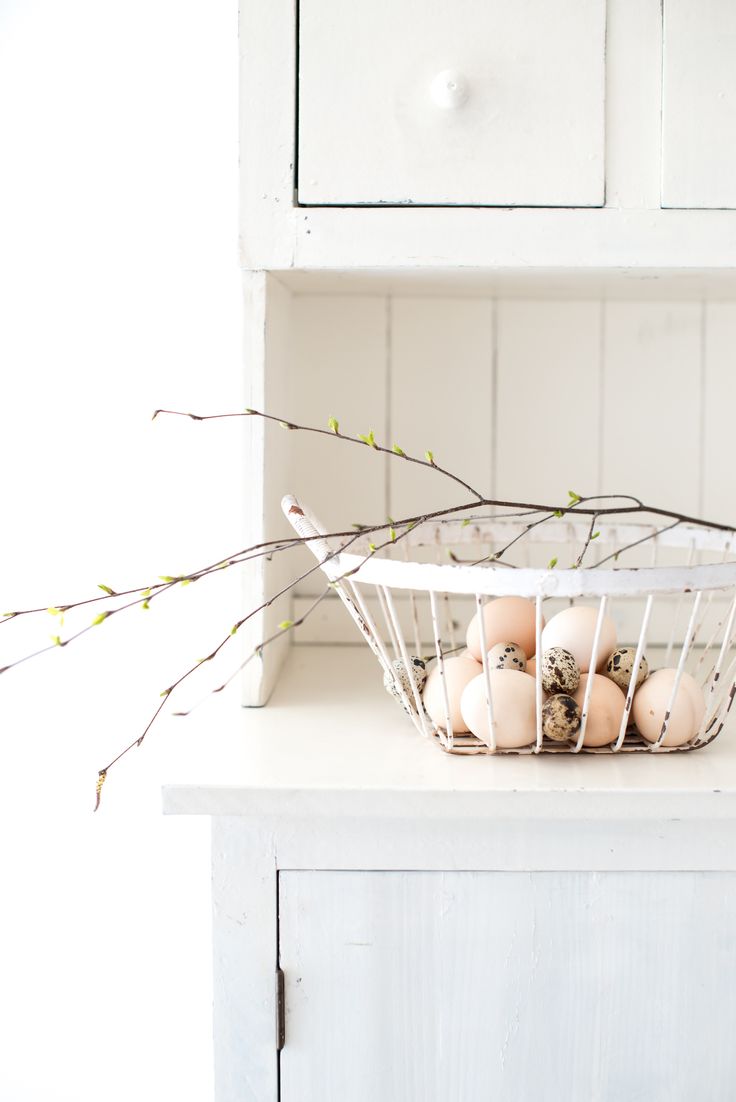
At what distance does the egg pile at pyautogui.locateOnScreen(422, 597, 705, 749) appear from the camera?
0.74m

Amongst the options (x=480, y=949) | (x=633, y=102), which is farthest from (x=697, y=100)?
(x=480, y=949)

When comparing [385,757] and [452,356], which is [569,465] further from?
[385,757]

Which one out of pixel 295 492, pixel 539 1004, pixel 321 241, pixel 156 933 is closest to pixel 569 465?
pixel 295 492

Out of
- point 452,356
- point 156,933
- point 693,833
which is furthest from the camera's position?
point 156,933

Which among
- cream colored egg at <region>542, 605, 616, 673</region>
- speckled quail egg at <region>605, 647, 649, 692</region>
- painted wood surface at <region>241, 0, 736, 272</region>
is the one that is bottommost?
speckled quail egg at <region>605, 647, 649, 692</region>

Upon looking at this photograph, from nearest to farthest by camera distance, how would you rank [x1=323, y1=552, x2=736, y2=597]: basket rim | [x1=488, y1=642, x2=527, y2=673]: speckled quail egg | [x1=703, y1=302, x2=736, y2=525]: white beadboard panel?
1. [x1=323, y1=552, x2=736, y2=597]: basket rim
2. [x1=488, y1=642, x2=527, y2=673]: speckled quail egg
3. [x1=703, y1=302, x2=736, y2=525]: white beadboard panel

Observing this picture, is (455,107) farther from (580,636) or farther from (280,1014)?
(280,1014)

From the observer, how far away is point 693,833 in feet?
2.36

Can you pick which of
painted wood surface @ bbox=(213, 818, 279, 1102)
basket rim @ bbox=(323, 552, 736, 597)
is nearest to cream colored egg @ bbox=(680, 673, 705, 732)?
basket rim @ bbox=(323, 552, 736, 597)

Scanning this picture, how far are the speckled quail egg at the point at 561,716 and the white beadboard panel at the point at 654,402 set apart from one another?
0.48 m

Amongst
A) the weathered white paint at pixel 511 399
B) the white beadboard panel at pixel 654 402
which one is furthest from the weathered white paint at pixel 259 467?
the white beadboard panel at pixel 654 402

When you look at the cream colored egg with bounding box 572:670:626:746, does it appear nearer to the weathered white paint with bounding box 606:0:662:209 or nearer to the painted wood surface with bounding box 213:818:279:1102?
the painted wood surface with bounding box 213:818:279:1102

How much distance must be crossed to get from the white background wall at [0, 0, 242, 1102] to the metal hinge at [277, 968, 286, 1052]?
53 centimetres

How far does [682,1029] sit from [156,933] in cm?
76
